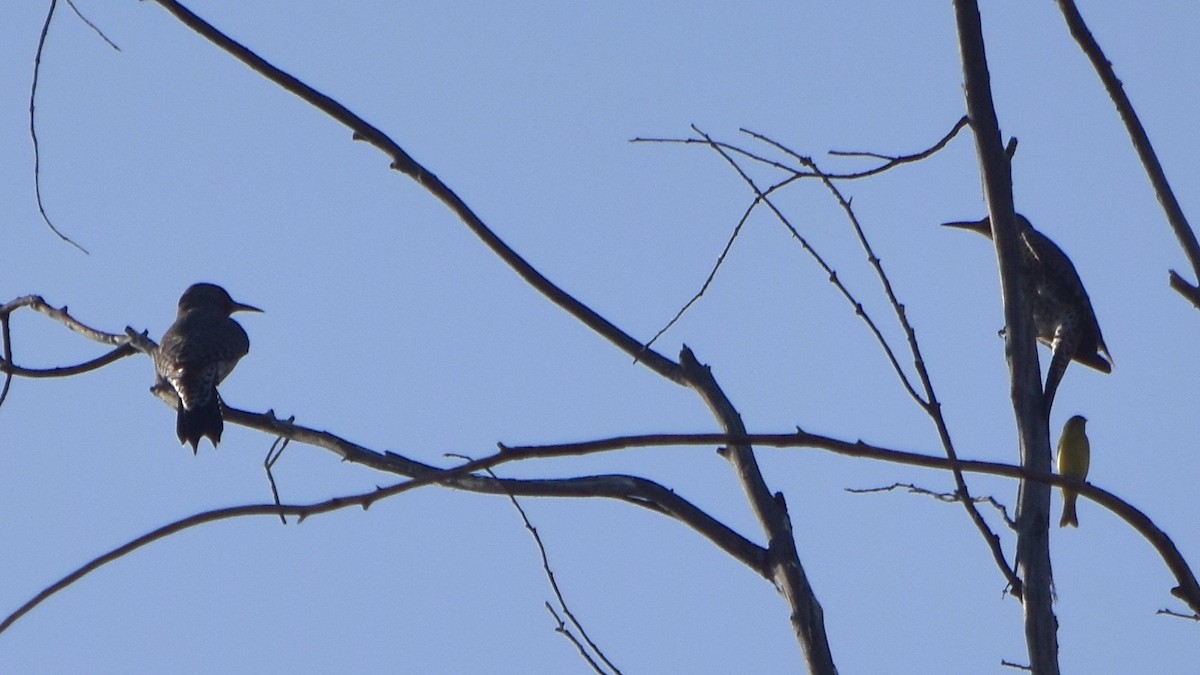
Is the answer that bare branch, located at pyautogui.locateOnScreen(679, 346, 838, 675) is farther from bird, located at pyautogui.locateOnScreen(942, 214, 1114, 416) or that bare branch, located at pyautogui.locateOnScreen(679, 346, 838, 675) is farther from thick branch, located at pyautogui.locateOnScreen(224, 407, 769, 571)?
bird, located at pyautogui.locateOnScreen(942, 214, 1114, 416)

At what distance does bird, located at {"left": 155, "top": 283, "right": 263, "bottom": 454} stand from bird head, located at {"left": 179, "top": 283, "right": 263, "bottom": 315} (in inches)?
5.2

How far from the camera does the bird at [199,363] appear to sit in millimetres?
7207

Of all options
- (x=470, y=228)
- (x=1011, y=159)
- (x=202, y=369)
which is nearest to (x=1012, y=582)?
(x=1011, y=159)

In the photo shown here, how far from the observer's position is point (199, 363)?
765cm

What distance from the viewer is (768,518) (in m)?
3.64

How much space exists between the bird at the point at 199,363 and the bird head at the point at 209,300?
131mm

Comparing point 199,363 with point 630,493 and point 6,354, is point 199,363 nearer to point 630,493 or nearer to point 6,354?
point 6,354

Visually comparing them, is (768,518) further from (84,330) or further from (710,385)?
A: (84,330)

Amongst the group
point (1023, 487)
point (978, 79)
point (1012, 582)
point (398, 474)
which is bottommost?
point (1012, 582)

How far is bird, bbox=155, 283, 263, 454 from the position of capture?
7.21 m

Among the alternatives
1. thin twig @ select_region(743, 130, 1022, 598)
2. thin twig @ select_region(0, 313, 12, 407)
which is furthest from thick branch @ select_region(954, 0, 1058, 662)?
thin twig @ select_region(0, 313, 12, 407)

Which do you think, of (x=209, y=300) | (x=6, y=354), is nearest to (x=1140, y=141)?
(x=6, y=354)

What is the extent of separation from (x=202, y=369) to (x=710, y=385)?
14.0 ft

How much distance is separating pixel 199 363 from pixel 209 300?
7.26ft
